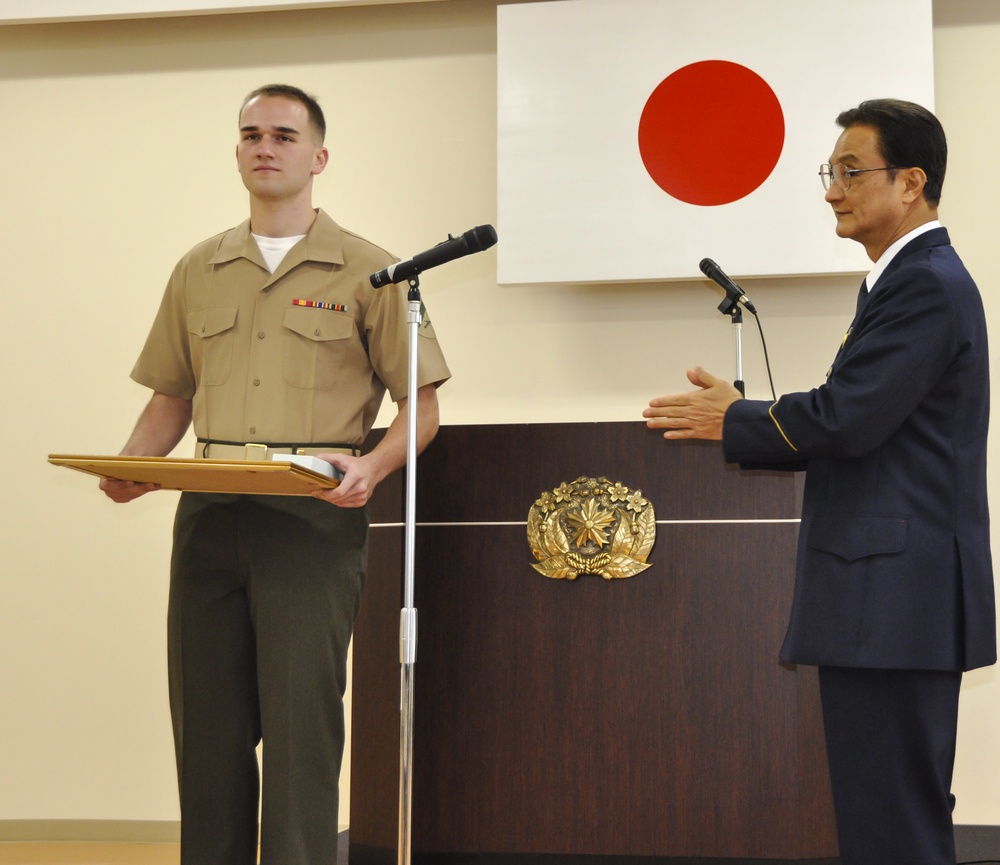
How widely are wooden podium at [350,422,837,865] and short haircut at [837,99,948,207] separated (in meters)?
1.03

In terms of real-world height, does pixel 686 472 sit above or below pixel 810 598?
above

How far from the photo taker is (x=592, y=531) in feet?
8.96

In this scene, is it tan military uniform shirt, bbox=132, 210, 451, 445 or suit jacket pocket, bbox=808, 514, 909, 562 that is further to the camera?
tan military uniform shirt, bbox=132, 210, 451, 445

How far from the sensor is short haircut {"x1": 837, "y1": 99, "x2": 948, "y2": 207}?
1.82 m

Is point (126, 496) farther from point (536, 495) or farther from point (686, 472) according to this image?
point (686, 472)

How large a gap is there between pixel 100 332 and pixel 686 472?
2.25 m

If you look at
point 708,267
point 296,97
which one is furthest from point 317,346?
point 708,267

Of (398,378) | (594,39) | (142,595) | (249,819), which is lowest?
(249,819)

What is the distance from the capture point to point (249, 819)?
2186mm

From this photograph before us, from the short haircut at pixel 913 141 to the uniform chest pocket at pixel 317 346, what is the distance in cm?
106

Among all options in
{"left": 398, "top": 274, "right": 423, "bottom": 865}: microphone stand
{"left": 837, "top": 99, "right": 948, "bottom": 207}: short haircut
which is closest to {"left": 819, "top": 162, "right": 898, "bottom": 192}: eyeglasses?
{"left": 837, "top": 99, "right": 948, "bottom": 207}: short haircut

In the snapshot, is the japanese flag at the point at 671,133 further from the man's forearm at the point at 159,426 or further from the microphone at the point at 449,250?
the microphone at the point at 449,250

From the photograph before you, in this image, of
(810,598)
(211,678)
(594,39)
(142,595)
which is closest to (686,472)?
(810,598)

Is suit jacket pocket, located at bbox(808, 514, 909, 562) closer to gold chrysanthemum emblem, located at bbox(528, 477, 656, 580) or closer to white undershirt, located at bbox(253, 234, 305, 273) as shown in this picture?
gold chrysanthemum emblem, located at bbox(528, 477, 656, 580)
